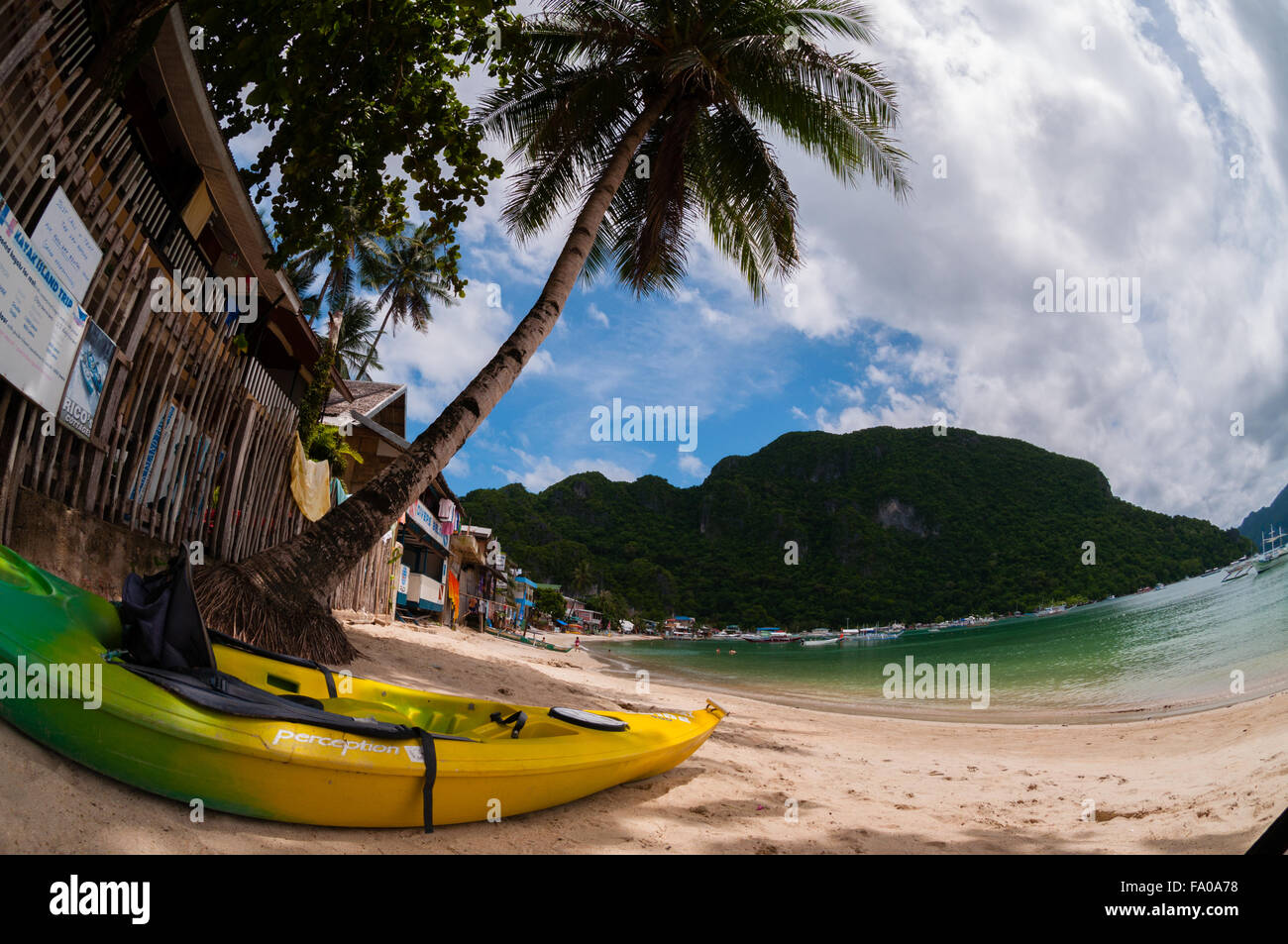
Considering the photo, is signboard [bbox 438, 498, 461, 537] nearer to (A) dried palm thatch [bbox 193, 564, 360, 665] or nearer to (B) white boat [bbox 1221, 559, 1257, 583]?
(A) dried palm thatch [bbox 193, 564, 360, 665]

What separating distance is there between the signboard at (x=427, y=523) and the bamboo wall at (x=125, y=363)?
38.2 feet

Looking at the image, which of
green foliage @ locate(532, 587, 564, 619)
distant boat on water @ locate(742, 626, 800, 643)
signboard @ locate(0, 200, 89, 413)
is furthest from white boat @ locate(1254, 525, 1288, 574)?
signboard @ locate(0, 200, 89, 413)

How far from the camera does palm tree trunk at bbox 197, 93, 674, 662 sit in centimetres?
567

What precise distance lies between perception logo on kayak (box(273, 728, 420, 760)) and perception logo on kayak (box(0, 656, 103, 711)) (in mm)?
651

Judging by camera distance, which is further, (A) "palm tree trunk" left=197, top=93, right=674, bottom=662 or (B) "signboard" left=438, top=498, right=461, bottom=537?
(B) "signboard" left=438, top=498, right=461, bottom=537

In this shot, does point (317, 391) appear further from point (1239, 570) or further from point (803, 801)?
point (1239, 570)

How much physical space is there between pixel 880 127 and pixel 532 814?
11.0m

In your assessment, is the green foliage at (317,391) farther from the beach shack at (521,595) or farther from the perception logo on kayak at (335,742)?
the beach shack at (521,595)

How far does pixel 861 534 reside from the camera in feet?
280

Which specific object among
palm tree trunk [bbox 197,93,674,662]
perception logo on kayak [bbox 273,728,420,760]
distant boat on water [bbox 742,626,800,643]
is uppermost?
palm tree trunk [bbox 197,93,674,662]

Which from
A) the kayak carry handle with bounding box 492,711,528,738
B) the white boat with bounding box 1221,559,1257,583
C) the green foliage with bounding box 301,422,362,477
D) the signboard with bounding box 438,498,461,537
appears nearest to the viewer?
the kayak carry handle with bounding box 492,711,528,738
